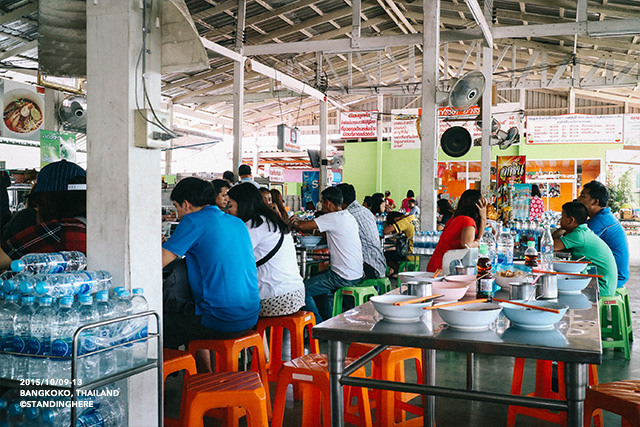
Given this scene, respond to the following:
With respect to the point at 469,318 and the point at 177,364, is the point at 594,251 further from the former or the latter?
the point at 177,364

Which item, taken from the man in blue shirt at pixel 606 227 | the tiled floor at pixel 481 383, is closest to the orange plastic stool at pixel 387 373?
the tiled floor at pixel 481 383

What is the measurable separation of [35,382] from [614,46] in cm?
1240

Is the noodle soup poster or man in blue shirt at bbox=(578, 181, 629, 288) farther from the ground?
the noodle soup poster

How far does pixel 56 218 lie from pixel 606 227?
4.13m

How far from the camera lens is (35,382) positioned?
5.96 feet

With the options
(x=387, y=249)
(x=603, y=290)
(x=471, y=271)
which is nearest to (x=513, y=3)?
(x=387, y=249)

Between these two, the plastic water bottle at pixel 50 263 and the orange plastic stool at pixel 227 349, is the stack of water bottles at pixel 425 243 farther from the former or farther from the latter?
the plastic water bottle at pixel 50 263

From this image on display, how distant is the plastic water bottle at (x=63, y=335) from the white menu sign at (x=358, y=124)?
12.6 m

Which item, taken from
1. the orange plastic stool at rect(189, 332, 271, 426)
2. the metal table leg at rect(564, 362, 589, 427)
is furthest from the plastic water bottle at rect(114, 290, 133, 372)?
the metal table leg at rect(564, 362, 589, 427)

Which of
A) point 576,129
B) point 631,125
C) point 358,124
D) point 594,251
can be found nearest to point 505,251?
point 594,251

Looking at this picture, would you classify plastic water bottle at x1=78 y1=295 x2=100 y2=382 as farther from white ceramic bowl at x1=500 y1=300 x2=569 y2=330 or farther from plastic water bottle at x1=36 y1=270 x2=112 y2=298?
white ceramic bowl at x1=500 y1=300 x2=569 y2=330

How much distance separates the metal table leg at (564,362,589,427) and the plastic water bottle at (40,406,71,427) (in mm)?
1649

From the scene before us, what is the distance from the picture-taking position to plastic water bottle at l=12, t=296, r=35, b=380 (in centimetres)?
187

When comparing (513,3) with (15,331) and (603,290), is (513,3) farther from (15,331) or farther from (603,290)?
(15,331)
